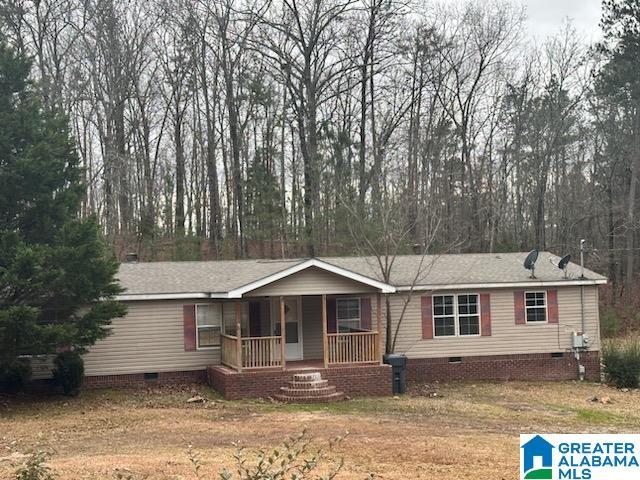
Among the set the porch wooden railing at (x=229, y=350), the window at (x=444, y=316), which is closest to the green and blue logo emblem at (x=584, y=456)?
the porch wooden railing at (x=229, y=350)

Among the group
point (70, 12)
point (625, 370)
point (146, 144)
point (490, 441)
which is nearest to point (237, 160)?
point (146, 144)

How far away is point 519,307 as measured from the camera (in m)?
22.8

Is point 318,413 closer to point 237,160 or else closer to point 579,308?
point 579,308

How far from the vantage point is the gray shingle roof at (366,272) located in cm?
2116

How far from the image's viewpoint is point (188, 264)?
2383cm

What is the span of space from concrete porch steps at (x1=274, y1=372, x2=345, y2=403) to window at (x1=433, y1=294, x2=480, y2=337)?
4.67m

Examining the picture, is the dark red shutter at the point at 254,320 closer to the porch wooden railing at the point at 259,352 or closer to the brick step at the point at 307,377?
the porch wooden railing at the point at 259,352

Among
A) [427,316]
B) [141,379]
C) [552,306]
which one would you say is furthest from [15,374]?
[552,306]

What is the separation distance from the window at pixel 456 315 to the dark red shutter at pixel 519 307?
108cm

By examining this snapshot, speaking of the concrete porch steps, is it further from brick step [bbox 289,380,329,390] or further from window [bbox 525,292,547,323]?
window [bbox 525,292,547,323]

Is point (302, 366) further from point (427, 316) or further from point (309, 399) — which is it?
point (427, 316)

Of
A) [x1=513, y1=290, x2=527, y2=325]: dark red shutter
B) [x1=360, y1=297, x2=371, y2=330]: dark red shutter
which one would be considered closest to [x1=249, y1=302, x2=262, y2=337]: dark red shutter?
[x1=360, y1=297, x2=371, y2=330]: dark red shutter

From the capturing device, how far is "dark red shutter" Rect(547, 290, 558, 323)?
904 inches

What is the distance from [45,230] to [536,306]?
13402mm
